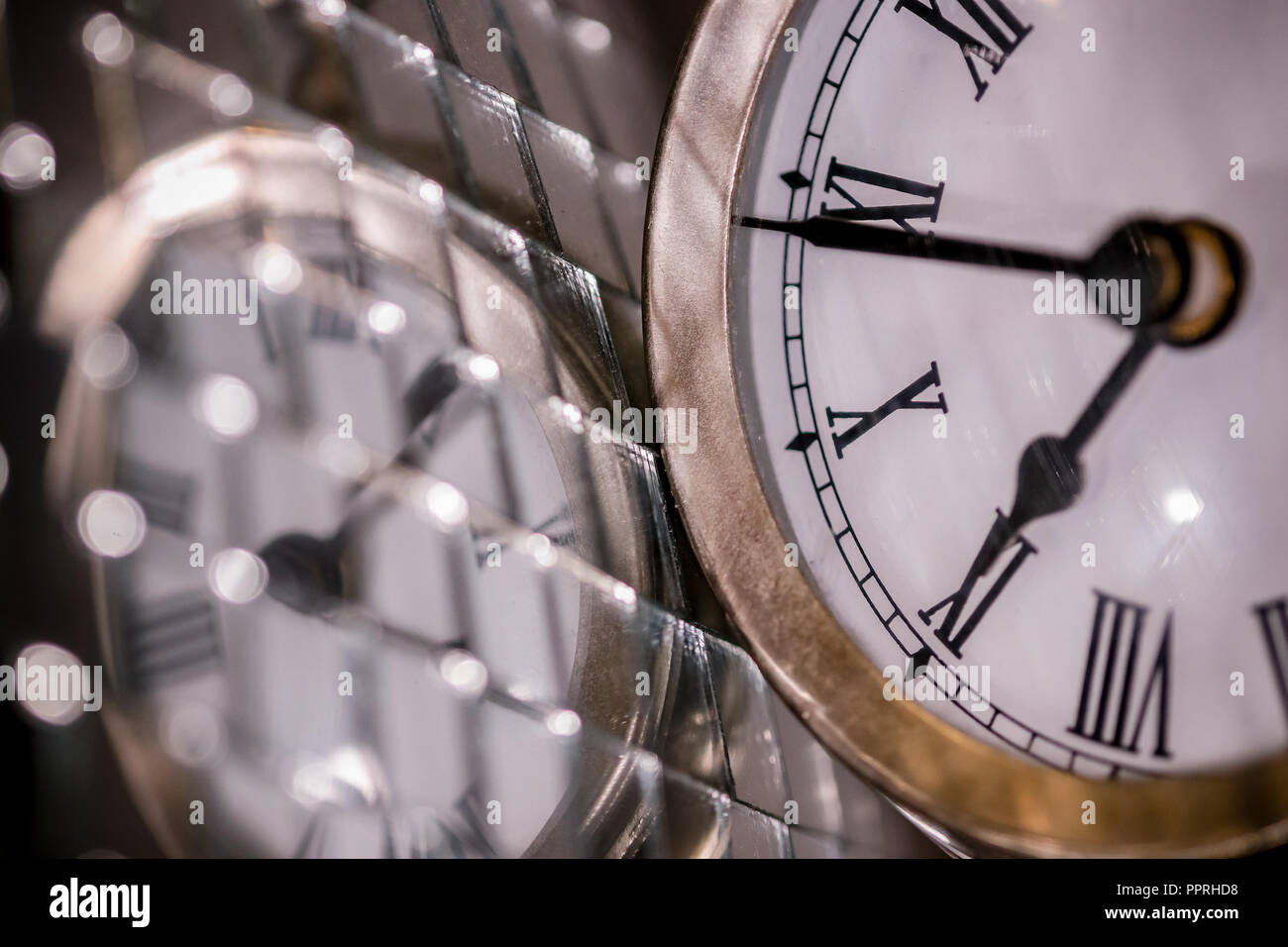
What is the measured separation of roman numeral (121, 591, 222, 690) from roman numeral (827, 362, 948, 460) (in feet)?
1.42

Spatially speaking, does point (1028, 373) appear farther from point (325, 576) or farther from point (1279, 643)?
point (325, 576)

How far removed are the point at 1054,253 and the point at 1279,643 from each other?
0.26 meters

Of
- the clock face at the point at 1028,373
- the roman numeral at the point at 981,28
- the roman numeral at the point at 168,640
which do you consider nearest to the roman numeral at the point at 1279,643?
the clock face at the point at 1028,373

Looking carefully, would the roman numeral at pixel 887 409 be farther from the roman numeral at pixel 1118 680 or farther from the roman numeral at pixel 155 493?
the roman numeral at pixel 155 493

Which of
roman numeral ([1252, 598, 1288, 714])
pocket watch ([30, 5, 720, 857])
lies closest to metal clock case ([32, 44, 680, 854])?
pocket watch ([30, 5, 720, 857])

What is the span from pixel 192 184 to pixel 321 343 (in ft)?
0.46

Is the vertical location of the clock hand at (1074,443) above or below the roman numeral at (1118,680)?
above

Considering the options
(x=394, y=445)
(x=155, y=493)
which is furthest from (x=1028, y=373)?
(x=155, y=493)

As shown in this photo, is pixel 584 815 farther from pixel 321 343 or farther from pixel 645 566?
pixel 321 343

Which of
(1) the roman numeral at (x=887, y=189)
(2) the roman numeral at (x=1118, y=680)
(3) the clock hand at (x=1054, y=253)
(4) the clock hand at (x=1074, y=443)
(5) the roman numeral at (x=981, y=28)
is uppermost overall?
(5) the roman numeral at (x=981, y=28)

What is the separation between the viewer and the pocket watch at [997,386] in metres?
0.57

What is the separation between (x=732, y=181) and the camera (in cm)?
62
